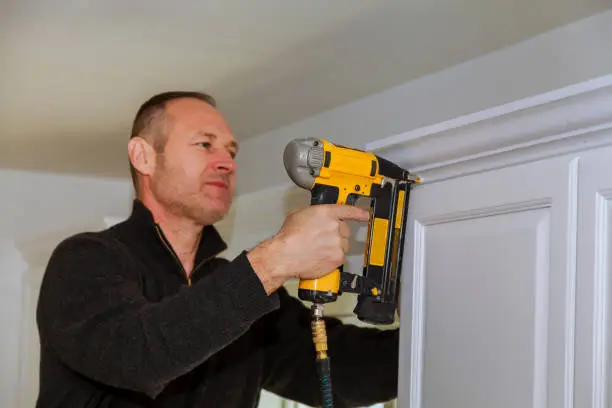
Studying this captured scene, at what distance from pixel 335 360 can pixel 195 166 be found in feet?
1.75

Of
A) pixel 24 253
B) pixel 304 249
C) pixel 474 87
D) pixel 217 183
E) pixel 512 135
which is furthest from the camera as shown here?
pixel 24 253

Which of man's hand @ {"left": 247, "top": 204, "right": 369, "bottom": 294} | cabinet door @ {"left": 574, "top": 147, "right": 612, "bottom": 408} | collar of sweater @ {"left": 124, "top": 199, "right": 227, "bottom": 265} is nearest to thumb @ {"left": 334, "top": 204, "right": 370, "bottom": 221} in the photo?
man's hand @ {"left": 247, "top": 204, "right": 369, "bottom": 294}

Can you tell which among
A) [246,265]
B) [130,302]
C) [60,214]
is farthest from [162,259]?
[60,214]

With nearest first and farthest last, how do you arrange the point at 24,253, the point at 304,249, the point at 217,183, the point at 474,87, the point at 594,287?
1. the point at 594,287
2. the point at 304,249
3. the point at 217,183
4. the point at 474,87
5. the point at 24,253

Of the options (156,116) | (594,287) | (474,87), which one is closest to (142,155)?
(156,116)

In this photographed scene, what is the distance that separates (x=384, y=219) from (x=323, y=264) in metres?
0.14

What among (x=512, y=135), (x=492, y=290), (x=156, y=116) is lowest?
(x=492, y=290)

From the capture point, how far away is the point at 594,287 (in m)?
1.11

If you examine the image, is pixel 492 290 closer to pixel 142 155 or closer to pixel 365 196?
pixel 365 196

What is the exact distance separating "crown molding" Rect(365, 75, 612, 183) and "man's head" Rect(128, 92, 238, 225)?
41 cm

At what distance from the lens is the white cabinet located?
1116 millimetres

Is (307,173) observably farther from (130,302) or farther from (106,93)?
(106,93)

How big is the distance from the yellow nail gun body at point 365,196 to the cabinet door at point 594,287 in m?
0.38

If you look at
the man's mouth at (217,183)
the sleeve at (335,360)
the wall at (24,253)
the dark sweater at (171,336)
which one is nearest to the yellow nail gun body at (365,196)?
the dark sweater at (171,336)
